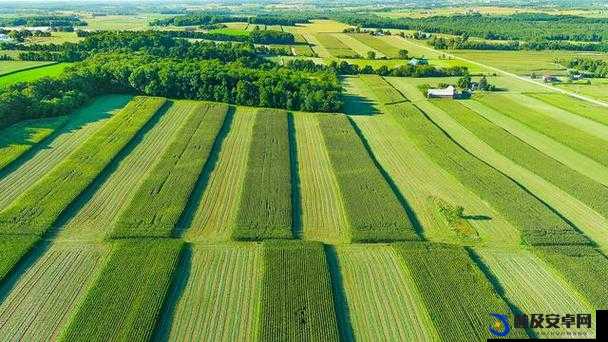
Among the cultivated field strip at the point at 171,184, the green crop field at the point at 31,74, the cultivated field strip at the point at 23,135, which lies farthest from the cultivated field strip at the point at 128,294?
the green crop field at the point at 31,74

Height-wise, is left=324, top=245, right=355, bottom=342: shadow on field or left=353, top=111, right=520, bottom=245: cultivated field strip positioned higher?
left=353, top=111, right=520, bottom=245: cultivated field strip

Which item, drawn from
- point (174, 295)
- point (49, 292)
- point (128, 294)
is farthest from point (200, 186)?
point (49, 292)

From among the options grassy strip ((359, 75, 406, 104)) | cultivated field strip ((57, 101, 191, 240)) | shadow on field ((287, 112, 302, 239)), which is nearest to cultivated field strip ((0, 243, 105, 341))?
cultivated field strip ((57, 101, 191, 240))

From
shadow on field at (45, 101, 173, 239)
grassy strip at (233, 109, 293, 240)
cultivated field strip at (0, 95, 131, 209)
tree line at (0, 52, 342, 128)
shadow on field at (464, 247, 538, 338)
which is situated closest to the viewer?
shadow on field at (464, 247, 538, 338)

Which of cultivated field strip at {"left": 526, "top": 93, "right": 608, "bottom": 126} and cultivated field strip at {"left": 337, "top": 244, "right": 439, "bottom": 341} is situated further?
cultivated field strip at {"left": 526, "top": 93, "right": 608, "bottom": 126}

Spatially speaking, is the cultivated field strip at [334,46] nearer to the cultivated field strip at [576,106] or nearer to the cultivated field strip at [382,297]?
the cultivated field strip at [576,106]

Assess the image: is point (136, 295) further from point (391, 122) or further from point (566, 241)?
point (391, 122)

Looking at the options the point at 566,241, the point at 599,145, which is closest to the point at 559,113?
the point at 599,145

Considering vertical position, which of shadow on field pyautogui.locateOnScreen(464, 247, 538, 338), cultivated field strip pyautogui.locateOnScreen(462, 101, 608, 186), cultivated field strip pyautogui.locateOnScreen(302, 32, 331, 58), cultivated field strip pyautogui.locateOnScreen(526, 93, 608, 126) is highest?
cultivated field strip pyautogui.locateOnScreen(302, 32, 331, 58)

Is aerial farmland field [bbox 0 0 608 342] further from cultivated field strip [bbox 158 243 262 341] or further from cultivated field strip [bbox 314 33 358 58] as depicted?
cultivated field strip [bbox 314 33 358 58]
